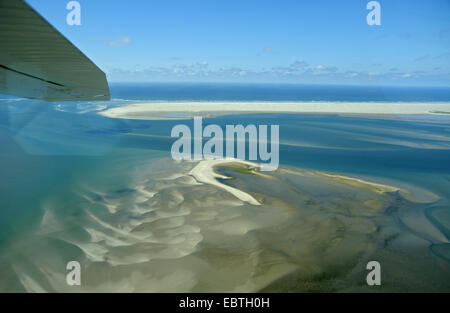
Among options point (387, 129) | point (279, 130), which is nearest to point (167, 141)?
point (279, 130)

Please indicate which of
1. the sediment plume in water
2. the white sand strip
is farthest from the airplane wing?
the white sand strip

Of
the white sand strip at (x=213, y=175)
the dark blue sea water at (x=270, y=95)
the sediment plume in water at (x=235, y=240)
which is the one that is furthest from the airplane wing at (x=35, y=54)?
the dark blue sea water at (x=270, y=95)

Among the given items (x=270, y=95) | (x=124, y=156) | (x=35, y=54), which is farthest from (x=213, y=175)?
(x=270, y=95)

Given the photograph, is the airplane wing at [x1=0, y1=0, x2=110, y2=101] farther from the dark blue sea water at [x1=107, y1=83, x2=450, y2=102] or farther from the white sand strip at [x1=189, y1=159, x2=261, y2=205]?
the dark blue sea water at [x1=107, y1=83, x2=450, y2=102]

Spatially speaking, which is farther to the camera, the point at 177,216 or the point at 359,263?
the point at 177,216

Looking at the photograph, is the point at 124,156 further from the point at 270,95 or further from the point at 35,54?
the point at 270,95
